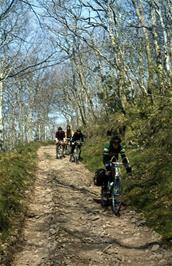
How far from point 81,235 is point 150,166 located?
586 centimetres

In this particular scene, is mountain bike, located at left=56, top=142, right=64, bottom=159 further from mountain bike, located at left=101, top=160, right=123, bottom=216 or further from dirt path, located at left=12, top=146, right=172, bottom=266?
mountain bike, located at left=101, top=160, right=123, bottom=216

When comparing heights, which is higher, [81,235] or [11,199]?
[11,199]

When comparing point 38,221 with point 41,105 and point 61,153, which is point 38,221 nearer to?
point 61,153

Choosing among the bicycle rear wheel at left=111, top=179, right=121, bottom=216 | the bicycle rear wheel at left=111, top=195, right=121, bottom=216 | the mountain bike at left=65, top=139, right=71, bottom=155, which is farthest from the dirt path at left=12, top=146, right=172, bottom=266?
the mountain bike at left=65, top=139, right=71, bottom=155

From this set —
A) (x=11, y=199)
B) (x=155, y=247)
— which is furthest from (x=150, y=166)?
(x=155, y=247)

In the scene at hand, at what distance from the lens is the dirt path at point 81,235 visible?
8.78 m

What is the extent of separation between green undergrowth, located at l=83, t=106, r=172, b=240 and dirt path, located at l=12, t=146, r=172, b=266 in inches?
19.7

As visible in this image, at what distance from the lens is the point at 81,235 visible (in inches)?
413

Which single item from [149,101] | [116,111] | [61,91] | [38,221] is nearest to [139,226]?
[38,221]

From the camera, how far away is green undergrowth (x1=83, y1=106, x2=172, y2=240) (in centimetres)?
1160

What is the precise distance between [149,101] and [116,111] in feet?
20.6

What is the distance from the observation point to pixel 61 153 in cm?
2700

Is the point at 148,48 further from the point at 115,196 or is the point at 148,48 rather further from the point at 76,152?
the point at 115,196

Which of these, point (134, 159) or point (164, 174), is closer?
point (164, 174)
